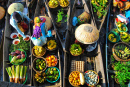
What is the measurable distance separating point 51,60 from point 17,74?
1.42m

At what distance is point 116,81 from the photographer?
3.93 m

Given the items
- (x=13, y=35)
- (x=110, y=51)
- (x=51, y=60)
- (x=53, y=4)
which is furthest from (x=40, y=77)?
(x=53, y=4)

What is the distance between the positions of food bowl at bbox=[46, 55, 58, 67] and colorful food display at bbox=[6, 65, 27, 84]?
983mm

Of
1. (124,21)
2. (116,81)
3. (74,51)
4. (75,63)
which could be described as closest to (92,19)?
(124,21)

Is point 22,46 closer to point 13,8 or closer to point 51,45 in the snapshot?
point 51,45

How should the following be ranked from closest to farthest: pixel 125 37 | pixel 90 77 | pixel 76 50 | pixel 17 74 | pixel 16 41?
pixel 90 77, pixel 17 74, pixel 76 50, pixel 125 37, pixel 16 41

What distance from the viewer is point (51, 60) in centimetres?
405

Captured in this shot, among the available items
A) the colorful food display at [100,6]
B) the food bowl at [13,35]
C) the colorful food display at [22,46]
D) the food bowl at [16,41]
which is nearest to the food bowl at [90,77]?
the colorful food display at [22,46]

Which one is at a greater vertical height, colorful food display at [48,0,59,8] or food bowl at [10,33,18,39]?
colorful food display at [48,0,59,8]

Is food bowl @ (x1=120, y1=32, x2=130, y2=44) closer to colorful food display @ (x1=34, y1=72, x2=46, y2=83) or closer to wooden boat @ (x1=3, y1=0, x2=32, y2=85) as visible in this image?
colorful food display @ (x1=34, y1=72, x2=46, y2=83)

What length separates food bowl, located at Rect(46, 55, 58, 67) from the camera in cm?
399

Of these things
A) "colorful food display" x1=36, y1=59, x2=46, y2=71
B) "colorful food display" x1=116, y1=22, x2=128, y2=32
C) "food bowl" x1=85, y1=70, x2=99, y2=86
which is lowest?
"food bowl" x1=85, y1=70, x2=99, y2=86

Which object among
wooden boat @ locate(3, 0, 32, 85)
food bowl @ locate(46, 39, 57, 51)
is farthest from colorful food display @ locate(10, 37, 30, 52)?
food bowl @ locate(46, 39, 57, 51)

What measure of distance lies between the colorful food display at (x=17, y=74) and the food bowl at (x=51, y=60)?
0.98m
